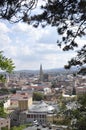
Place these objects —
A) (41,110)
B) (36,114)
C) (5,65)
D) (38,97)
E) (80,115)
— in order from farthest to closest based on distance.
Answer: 1. (38,97)
2. (41,110)
3. (36,114)
4. (80,115)
5. (5,65)

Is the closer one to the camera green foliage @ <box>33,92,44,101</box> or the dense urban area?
the dense urban area

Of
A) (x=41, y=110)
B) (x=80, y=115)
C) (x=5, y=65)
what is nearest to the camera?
(x=5, y=65)

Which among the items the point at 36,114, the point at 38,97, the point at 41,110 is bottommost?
the point at 36,114

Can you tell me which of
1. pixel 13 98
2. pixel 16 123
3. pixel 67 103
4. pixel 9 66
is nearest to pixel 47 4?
pixel 9 66

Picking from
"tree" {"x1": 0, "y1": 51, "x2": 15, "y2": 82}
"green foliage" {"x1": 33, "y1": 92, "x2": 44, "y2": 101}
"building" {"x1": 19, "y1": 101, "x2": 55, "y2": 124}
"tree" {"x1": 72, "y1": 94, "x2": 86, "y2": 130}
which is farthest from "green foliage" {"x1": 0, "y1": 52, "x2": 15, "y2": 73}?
"green foliage" {"x1": 33, "y1": 92, "x2": 44, "y2": 101}

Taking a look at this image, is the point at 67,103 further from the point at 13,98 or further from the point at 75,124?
the point at 13,98

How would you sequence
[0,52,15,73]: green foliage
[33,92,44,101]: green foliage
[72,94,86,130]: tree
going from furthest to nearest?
[33,92,44,101]: green foliage
[72,94,86,130]: tree
[0,52,15,73]: green foliage

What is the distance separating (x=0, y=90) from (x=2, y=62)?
65 centimetres

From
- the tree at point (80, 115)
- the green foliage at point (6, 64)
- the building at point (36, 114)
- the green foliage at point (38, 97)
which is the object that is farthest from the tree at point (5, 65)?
the green foliage at point (38, 97)

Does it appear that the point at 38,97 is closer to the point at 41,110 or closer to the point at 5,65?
the point at 41,110

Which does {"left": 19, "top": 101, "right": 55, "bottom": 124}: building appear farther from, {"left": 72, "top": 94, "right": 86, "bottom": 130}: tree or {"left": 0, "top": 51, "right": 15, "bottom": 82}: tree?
{"left": 0, "top": 51, "right": 15, "bottom": 82}: tree

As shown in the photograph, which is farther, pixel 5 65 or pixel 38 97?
pixel 38 97

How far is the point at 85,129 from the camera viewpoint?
8133mm

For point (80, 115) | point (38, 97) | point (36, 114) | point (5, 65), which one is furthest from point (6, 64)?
point (38, 97)
